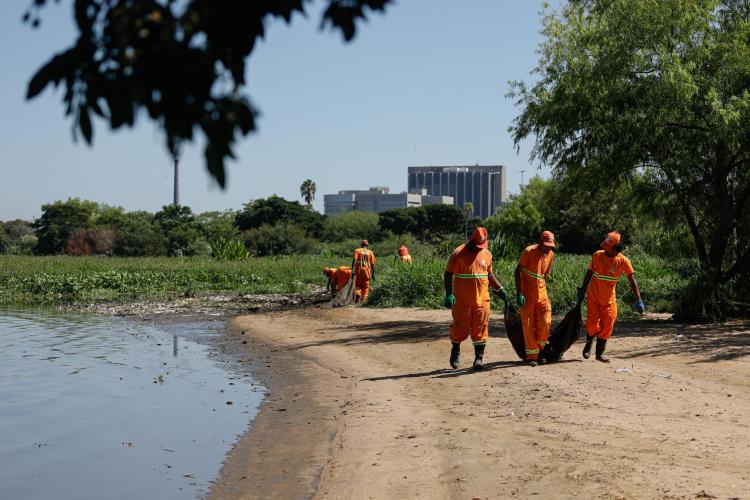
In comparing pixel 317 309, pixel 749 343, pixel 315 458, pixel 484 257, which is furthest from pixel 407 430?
pixel 317 309

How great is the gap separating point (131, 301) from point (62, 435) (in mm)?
21872

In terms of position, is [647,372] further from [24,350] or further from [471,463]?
[24,350]

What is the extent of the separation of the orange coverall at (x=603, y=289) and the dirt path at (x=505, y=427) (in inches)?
22.5

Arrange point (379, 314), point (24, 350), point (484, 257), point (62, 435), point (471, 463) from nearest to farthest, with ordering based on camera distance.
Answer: point (471, 463) < point (62, 435) < point (484, 257) < point (24, 350) < point (379, 314)

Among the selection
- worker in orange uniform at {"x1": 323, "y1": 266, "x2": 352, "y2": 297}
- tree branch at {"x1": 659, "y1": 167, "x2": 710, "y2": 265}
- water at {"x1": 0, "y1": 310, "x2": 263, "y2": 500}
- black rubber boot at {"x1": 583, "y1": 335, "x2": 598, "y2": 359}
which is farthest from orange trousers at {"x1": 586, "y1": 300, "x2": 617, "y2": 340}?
worker in orange uniform at {"x1": 323, "y1": 266, "x2": 352, "y2": 297}

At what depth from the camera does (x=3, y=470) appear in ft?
31.5

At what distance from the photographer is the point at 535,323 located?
12.6 metres

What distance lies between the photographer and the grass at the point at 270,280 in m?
22.2

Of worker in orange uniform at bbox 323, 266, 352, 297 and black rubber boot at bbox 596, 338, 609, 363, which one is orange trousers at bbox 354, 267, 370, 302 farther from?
black rubber boot at bbox 596, 338, 609, 363

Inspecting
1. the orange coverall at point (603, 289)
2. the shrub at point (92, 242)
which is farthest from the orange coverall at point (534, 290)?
the shrub at point (92, 242)

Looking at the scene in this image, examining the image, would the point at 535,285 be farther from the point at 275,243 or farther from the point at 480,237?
the point at 275,243

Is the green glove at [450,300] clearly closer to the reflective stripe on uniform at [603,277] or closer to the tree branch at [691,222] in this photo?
the reflective stripe on uniform at [603,277]

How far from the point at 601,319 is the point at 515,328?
1.28 metres

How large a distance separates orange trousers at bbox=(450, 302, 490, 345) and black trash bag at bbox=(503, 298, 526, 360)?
2.14 feet
